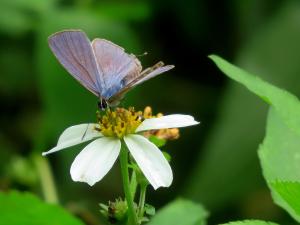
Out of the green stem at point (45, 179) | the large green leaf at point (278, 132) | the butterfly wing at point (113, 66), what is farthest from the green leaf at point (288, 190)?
the green stem at point (45, 179)

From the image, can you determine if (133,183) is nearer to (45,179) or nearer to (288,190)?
(288,190)

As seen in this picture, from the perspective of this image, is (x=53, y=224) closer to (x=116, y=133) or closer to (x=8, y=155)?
(x=116, y=133)

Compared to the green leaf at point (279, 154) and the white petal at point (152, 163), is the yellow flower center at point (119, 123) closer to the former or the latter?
the white petal at point (152, 163)

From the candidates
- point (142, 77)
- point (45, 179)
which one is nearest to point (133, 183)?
point (142, 77)

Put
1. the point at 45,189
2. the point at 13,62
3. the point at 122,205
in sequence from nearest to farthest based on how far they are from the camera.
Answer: the point at 122,205, the point at 45,189, the point at 13,62

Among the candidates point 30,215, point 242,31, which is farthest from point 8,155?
point 30,215

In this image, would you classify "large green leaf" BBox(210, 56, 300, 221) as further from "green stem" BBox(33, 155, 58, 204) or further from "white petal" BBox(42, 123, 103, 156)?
"green stem" BBox(33, 155, 58, 204)
